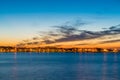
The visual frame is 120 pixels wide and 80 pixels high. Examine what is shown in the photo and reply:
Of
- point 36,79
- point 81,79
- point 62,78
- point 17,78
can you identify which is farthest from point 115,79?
point 17,78

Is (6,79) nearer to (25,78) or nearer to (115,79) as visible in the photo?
(25,78)

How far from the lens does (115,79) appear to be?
166ft

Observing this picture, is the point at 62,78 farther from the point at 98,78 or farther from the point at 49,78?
the point at 98,78

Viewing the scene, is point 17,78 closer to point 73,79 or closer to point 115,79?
point 73,79

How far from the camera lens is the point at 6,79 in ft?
162

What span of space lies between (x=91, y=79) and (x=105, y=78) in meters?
3.32

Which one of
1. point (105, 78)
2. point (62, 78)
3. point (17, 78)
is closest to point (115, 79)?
point (105, 78)

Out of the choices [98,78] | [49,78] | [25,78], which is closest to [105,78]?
[98,78]

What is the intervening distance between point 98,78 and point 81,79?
9.38 feet

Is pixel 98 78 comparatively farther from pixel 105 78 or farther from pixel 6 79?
pixel 6 79

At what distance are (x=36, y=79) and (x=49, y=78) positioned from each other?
2.37m

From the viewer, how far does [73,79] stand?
1988 inches

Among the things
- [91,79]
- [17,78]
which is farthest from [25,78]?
[91,79]

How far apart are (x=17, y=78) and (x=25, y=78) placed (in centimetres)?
168
